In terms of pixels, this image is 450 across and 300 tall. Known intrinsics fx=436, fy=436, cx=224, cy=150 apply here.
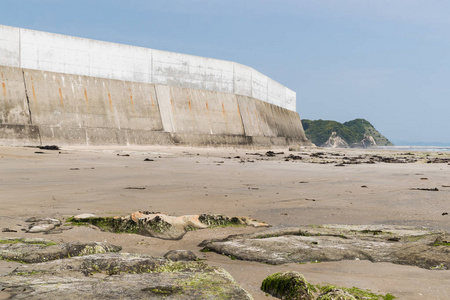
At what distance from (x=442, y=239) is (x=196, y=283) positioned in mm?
1670

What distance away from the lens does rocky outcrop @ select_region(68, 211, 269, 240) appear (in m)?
3.07

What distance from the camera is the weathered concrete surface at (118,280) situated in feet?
5.30

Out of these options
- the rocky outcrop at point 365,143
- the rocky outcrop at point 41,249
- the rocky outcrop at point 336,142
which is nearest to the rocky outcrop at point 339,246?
the rocky outcrop at point 41,249

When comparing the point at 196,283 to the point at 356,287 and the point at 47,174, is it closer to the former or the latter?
the point at 356,287

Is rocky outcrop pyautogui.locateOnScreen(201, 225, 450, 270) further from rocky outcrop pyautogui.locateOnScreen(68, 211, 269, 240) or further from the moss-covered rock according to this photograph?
the moss-covered rock

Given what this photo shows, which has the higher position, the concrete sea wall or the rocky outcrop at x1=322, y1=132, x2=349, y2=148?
the concrete sea wall

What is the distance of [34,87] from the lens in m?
16.1

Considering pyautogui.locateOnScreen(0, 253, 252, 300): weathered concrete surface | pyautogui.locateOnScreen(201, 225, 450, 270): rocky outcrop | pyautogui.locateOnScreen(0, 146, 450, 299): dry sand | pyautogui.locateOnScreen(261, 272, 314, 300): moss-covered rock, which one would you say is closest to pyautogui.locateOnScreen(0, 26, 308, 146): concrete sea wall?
pyautogui.locateOnScreen(0, 146, 450, 299): dry sand

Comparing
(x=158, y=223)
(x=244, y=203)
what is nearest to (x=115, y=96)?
(x=244, y=203)

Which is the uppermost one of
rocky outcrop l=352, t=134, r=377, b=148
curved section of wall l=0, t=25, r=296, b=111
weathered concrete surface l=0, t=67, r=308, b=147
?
curved section of wall l=0, t=25, r=296, b=111

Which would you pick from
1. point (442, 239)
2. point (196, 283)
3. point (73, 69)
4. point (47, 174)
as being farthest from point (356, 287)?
point (73, 69)

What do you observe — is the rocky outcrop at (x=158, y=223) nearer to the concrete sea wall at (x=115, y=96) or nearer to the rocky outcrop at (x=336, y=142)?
the concrete sea wall at (x=115, y=96)

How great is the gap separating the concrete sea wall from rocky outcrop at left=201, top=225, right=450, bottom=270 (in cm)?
1385

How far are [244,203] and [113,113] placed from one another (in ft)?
46.9
